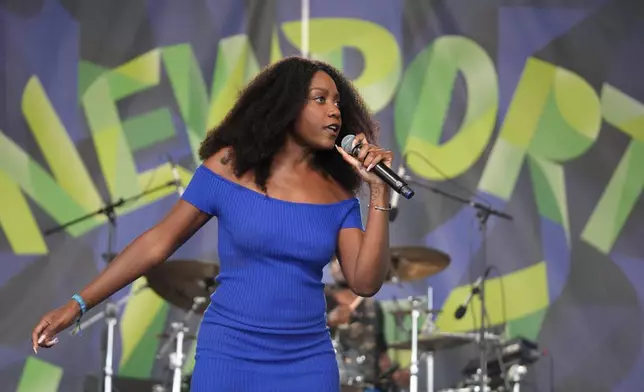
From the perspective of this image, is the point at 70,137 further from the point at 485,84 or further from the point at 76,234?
the point at 485,84

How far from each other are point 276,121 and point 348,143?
0.59 ft

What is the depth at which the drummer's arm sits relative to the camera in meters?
2.42

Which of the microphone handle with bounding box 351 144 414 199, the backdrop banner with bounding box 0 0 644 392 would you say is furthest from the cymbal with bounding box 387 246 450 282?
the microphone handle with bounding box 351 144 414 199

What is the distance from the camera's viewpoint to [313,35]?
22.2ft

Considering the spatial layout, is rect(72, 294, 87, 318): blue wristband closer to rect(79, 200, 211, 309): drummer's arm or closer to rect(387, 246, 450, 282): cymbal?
rect(79, 200, 211, 309): drummer's arm

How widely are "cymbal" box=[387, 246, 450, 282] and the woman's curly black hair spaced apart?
293cm

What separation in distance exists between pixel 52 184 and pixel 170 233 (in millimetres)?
4425

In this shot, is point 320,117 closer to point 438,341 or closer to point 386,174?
point 386,174

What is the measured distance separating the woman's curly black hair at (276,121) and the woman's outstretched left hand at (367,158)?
0.12 m

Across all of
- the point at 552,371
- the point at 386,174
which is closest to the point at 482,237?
the point at 552,371

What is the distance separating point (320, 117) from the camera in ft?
8.13

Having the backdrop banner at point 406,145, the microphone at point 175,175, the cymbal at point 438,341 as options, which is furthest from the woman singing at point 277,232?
the backdrop banner at point 406,145

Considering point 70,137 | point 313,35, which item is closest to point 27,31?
point 70,137

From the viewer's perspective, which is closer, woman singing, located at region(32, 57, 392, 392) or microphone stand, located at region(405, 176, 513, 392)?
woman singing, located at region(32, 57, 392, 392)
